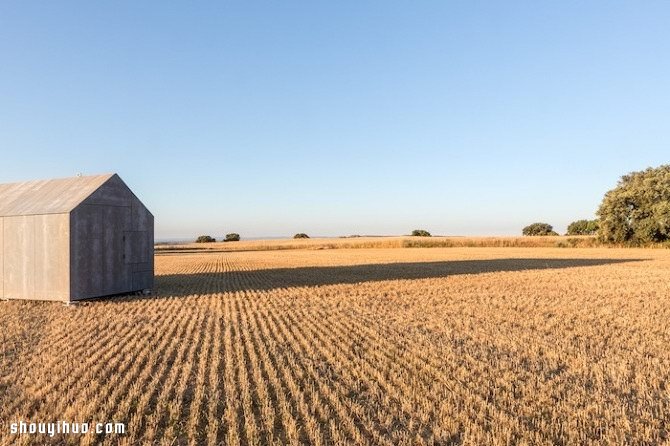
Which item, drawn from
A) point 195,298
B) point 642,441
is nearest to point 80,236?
point 195,298

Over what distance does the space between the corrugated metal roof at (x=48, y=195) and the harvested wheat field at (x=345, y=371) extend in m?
3.85

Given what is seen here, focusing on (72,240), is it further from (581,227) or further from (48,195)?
A: (581,227)

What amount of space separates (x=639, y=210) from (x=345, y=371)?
5988 centimetres

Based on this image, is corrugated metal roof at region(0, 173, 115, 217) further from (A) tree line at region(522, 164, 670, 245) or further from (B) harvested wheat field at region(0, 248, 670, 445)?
(A) tree line at region(522, 164, 670, 245)

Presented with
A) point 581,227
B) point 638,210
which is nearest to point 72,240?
point 638,210

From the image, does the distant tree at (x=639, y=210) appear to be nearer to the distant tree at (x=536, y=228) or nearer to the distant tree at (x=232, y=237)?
the distant tree at (x=536, y=228)

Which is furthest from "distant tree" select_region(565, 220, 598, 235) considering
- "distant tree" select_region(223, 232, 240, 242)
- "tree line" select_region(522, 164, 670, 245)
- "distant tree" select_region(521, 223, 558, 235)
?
"distant tree" select_region(223, 232, 240, 242)

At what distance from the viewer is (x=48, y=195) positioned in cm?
1858

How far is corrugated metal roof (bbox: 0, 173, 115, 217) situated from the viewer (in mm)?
17328

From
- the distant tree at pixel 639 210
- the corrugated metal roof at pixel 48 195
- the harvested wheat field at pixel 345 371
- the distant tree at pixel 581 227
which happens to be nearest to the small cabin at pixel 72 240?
the corrugated metal roof at pixel 48 195

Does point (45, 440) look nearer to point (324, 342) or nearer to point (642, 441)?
point (324, 342)

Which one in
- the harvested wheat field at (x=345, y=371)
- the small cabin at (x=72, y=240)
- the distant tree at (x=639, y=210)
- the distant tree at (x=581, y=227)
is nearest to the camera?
A: the harvested wheat field at (x=345, y=371)

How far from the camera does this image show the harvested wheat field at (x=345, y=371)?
5.91 meters

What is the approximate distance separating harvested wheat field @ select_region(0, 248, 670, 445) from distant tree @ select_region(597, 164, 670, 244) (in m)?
45.4
